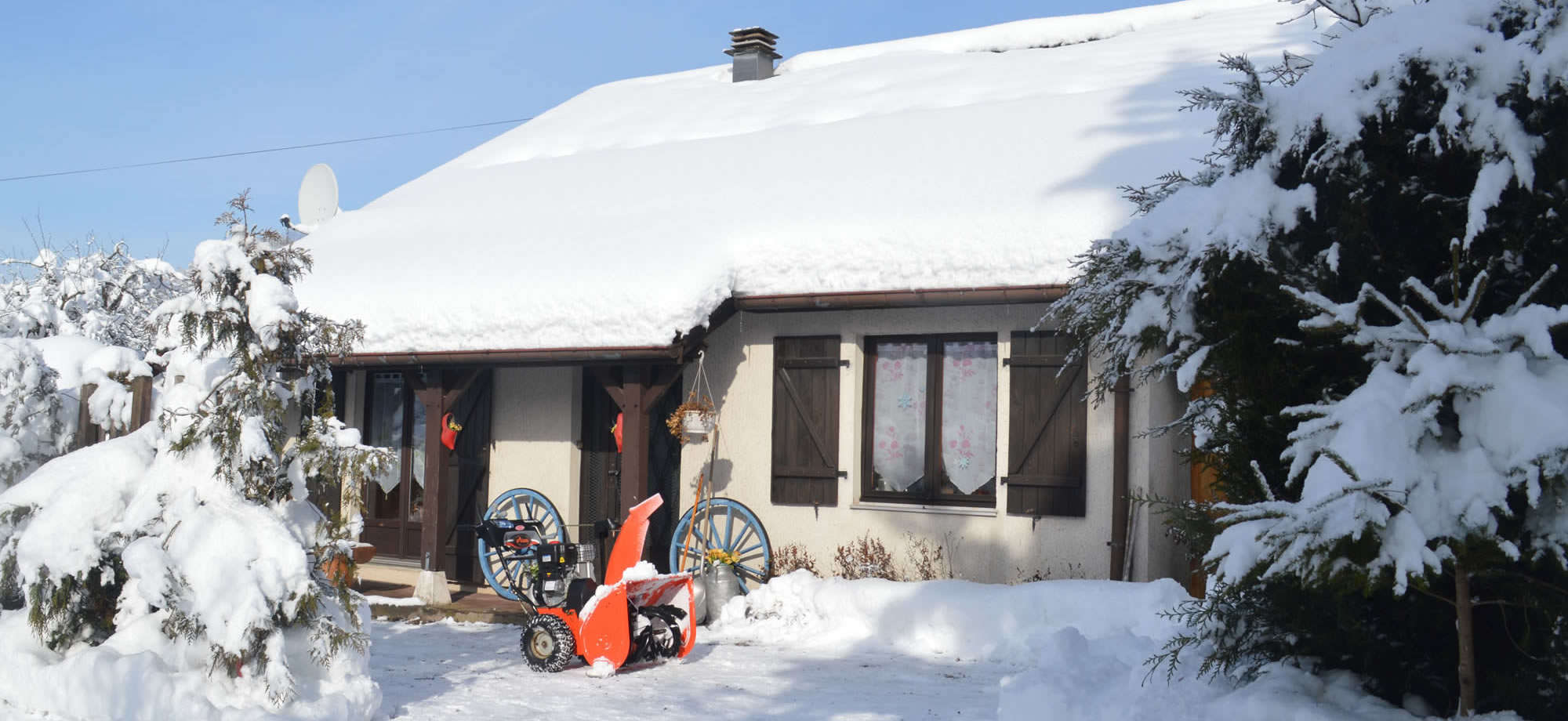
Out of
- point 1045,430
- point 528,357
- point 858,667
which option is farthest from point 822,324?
point 858,667

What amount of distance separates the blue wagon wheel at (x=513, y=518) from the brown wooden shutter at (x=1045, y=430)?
141 inches

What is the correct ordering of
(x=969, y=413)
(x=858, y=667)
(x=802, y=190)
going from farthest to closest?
1. (x=802, y=190)
2. (x=969, y=413)
3. (x=858, y=667)

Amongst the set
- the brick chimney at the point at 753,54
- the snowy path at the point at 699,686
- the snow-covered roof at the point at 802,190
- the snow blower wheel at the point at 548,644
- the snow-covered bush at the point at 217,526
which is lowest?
the snowy path at the point at 699,686

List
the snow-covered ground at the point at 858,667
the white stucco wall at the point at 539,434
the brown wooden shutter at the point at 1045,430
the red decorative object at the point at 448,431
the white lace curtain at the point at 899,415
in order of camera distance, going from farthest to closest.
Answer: the white stucco wall at the point at 539,434 < the red decorative object at the point at 448,431 < the white lace curtain at the point at 899,415 < the brown wooden shutter at the point at 1045,430 < the snow-covered ground at the point at 858,667

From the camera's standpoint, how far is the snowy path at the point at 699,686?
6254 mm

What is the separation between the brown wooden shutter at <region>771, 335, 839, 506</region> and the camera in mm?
9641

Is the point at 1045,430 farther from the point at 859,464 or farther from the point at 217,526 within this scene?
the point at 217,526

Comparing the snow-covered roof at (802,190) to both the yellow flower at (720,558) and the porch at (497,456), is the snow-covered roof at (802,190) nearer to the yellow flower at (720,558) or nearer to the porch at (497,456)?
the porch at (497,456)

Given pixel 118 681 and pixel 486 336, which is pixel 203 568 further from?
pixel 486 336

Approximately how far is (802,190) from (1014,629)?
14.0 ft

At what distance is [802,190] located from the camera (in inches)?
412

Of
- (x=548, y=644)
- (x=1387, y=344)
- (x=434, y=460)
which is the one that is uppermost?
(x=1387, y=344)

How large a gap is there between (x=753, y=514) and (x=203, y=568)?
4778 millimetres

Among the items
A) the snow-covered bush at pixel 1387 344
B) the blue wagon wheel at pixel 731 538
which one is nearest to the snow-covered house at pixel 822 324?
the blue wagon wheel at pixel 731 538
